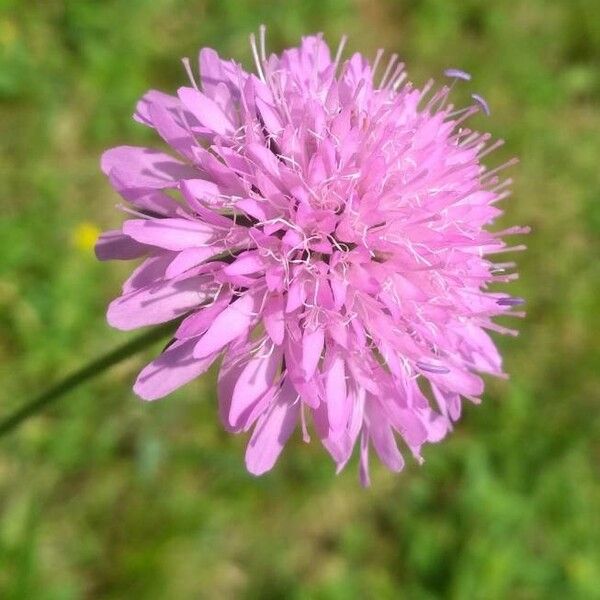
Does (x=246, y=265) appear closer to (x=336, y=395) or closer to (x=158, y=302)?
(x=158, y=302)

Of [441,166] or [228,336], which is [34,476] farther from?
[441,166]

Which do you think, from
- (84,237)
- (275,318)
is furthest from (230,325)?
(84,237)

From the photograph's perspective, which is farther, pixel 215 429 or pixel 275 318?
pixel 215 429

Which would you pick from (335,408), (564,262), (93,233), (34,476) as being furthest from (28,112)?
(564,262)

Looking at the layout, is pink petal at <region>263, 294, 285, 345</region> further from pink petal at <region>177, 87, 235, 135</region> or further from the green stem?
pink petal at <region>177, 87, 235, 135</region>

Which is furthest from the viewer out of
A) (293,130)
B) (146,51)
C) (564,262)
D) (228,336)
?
(564,262)

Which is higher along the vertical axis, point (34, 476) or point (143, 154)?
point (143, 154)
